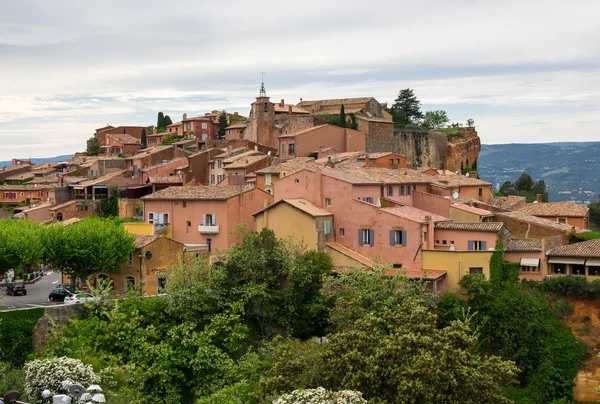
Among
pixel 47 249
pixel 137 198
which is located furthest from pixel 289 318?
pixel 137 198

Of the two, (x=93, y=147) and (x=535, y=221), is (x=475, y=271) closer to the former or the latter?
(x=535, y=221)

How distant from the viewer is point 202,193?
149 feet

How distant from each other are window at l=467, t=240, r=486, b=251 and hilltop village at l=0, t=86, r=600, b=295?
0.07m

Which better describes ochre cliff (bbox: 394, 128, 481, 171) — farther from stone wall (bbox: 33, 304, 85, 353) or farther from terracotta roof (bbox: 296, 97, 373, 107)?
stone wall (bbox: 33, 304, 85, 353)

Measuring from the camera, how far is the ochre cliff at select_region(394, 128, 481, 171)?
7650cm

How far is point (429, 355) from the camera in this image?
21828mm

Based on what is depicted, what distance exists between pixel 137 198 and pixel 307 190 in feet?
69.5

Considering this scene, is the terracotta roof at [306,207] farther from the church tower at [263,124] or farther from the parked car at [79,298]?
the church tower at [263,124]

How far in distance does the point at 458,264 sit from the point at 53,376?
2075 centimetres

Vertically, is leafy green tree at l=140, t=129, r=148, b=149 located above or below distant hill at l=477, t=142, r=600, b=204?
above

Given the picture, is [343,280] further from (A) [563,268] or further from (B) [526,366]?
(A) [563,268]

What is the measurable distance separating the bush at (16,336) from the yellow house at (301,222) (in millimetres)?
13959

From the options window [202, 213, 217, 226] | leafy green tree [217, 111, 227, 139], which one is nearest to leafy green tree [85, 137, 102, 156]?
leafy green tree [217, 111, 227, 139]

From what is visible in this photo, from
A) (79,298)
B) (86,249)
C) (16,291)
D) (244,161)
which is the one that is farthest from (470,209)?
(16,291)
